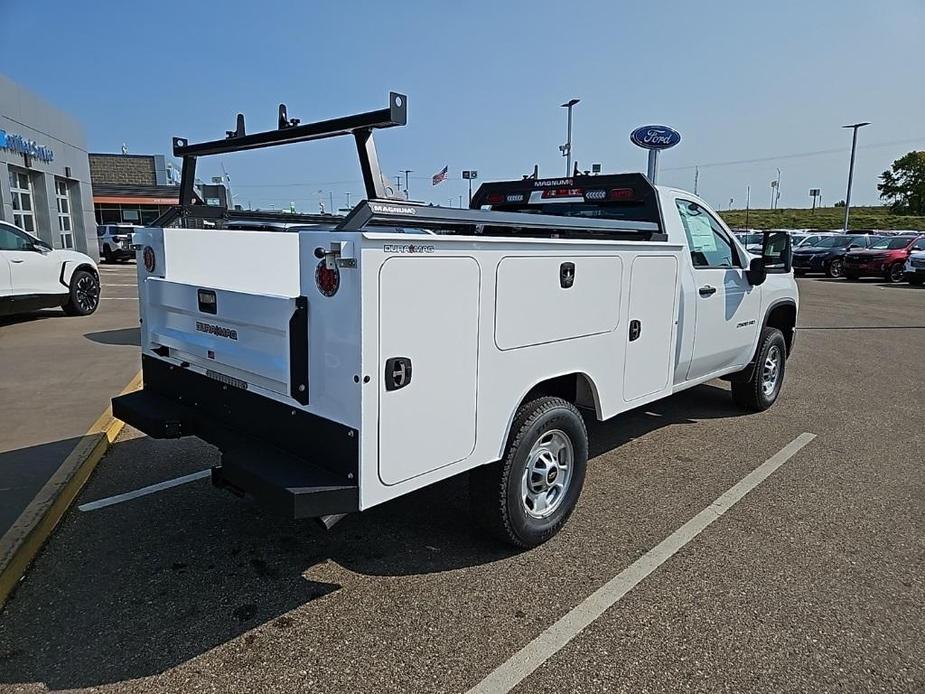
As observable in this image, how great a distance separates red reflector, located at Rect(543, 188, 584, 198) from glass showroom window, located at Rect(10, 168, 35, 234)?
19.2 metres

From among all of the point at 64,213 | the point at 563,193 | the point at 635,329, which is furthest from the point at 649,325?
the point at 64,213

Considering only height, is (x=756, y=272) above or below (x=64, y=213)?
below

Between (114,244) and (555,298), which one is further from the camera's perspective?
(114,244)

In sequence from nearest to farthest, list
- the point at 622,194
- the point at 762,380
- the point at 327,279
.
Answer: the point at 327,279 < the point at 622,194 < the point at 762,380

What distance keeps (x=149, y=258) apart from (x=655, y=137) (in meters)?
7.50

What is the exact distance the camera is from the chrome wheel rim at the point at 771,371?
255 inches

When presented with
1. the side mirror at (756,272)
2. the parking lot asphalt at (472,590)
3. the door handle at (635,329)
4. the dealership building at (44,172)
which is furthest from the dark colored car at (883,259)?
the dealership building at (44,172)

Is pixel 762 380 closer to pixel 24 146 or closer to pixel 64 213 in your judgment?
pixel 24 146

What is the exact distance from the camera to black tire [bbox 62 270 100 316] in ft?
38.1

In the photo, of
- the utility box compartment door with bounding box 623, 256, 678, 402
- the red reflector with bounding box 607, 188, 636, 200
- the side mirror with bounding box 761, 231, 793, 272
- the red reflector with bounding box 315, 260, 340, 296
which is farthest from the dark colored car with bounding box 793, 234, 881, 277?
the red reflector with bounding box 315, 260, 340, 296

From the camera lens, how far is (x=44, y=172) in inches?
843

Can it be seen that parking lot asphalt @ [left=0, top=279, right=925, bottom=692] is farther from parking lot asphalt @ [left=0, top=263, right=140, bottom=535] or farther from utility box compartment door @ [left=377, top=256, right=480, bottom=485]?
utility box compartment door @ [left=377, top=256, right=480, bottom=485]

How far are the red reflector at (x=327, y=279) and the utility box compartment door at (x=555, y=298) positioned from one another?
0.83 meters

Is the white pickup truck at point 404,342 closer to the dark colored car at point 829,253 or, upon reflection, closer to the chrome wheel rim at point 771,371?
the chrome wheel rim at point 771,371
